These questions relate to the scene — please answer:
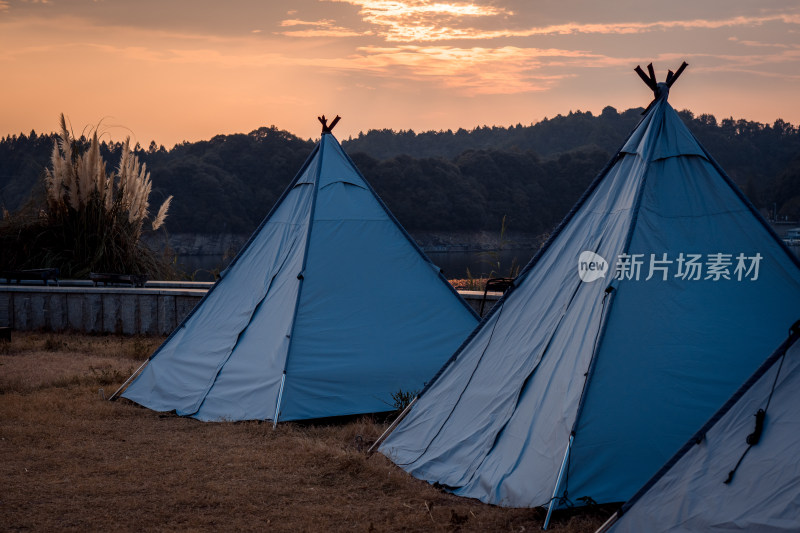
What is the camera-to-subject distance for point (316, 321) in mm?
6691

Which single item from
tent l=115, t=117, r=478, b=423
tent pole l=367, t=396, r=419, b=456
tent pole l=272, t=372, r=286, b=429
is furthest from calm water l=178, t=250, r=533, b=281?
tent pole l=367, t=396, r=419, b=456

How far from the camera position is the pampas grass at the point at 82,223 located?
1255 centimetres

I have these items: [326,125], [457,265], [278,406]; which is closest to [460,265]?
[457,265]

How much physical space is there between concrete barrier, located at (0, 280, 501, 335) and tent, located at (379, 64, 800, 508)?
656 cm

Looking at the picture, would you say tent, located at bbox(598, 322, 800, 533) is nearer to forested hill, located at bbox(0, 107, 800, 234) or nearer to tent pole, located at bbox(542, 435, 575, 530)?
tent pole, located at bbox(542, 435, 575, 530)

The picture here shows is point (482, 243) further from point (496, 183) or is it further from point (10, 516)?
point (10, 516)

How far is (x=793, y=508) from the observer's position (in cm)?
302

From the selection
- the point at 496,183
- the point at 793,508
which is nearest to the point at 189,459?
the point at 793,508

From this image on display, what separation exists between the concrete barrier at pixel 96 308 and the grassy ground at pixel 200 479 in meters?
3.60

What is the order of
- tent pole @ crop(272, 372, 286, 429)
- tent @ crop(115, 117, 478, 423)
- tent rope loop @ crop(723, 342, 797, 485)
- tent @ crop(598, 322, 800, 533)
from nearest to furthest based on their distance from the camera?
tent @ crop(598, 322, 800, 533) → tent rope loop @ crop(723, 342, 797, 485) → tent pole @ crop(272, 372, 286, 429) → tent @ crop(115, 117, 478, 423)

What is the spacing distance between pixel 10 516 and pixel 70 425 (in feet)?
6.79

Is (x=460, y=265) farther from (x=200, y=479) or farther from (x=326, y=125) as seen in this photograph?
(x=200, y=479)

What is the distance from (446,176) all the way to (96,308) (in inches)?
1408

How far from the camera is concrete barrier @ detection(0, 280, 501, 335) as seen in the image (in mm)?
10875
